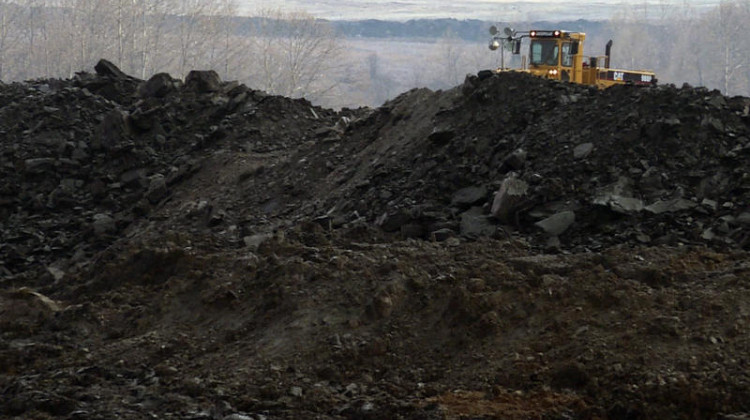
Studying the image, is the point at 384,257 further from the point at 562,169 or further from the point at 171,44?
the point at 171,44

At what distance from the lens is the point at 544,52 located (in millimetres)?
15133

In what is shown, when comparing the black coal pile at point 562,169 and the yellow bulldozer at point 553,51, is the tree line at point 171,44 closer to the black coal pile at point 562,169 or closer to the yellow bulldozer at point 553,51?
the yellow bulldozer at point 553,51

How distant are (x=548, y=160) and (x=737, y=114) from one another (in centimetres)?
169

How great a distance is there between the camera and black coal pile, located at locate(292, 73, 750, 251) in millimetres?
6637

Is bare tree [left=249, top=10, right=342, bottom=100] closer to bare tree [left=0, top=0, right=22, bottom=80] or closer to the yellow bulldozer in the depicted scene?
bare tree [left=0, top=0, right=22, bottom=80]

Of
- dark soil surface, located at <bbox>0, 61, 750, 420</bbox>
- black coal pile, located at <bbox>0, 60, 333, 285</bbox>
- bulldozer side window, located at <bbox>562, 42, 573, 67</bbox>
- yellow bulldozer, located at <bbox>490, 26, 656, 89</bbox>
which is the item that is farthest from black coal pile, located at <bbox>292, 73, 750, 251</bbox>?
bulldozer side window, located at <bbox>562, 42, 573, 67</bbox>

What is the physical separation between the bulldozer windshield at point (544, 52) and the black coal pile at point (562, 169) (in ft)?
20.3

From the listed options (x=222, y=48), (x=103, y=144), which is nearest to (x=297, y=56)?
(x=222, y=48)

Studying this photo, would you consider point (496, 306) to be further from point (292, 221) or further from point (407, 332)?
point (292, 221)

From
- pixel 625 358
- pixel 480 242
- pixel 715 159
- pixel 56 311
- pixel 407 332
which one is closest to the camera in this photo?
pixel 625 358

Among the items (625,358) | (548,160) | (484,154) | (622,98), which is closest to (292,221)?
(484,154)

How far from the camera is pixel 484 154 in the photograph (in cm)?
816

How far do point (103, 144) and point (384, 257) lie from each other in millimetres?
5861

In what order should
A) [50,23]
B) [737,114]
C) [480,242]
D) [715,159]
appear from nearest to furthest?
[480,242]
[715,159]
[737,114]
[50,23]
